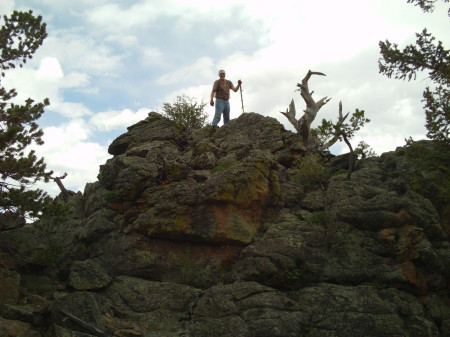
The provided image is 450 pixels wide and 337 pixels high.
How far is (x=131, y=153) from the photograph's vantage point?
814 inches

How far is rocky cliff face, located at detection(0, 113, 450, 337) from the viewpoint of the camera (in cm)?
1114

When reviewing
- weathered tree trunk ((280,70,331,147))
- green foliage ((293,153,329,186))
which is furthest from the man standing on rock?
green foliage ((293,153,329,186))

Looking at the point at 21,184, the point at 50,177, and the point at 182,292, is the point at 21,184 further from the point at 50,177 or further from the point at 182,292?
the point at 182,292

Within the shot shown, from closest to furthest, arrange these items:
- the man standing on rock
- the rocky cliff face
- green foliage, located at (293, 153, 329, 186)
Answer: the rocky cliff face < green foliage, located at (293, 153, 329, 186) < the man standing on rock

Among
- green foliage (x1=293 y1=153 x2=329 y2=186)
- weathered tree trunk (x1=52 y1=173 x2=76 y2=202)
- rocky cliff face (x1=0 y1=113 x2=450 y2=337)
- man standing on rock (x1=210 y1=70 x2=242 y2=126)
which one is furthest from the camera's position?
weathered tree trunk (x1=52 y1=173 x2=76 y2=202)

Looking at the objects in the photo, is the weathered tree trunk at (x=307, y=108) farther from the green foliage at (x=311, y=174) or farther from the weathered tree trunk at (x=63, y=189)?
the weathered tree trunk at (x=63, y=189)

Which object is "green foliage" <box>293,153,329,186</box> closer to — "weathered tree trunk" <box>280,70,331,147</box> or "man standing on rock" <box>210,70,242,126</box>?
"weathered tree trunk" <box>280,70,331,147</box>

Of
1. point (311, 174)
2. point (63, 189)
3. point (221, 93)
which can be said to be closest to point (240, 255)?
point (311, 174)

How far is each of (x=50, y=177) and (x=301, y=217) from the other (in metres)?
10.7

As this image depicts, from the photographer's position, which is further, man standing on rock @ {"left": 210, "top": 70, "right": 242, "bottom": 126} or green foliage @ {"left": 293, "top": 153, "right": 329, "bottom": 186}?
man standing on rock @ {"left": 210, "top": 70, "right": 242, "bottom": 126}

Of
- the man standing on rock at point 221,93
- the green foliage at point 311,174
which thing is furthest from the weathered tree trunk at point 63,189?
the green foliage at point 311,174

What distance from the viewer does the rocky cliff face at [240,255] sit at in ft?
36.6

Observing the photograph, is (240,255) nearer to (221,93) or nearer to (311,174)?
(311,174)

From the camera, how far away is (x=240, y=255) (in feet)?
46.3
